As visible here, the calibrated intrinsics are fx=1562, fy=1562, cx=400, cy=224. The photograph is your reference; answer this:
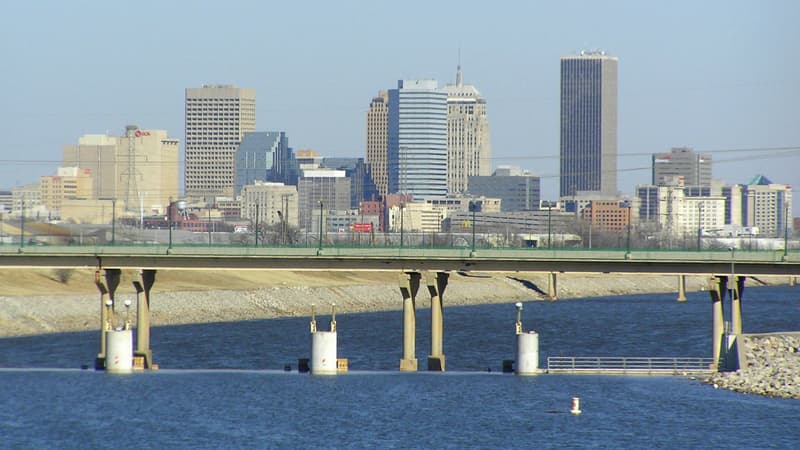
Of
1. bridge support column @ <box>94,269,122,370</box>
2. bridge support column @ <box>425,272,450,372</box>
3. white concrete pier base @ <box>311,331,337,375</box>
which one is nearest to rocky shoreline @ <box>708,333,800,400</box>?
bridge support column @ <box>425,272,450,372</box>

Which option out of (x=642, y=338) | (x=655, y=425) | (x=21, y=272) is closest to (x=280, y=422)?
(x=655, y=425)

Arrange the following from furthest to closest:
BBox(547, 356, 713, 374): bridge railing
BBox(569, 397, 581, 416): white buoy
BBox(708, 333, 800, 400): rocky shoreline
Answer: BBox(547, 356, 713, 374): bridge railing < BBox(708, 333, 800, 400): rocky shoreline < BBox(569, 397, 581, 416): white buoy

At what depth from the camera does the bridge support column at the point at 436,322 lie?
10719 cm

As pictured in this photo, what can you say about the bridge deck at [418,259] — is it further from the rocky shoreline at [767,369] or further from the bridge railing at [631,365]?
the bridge railing at [631,365]

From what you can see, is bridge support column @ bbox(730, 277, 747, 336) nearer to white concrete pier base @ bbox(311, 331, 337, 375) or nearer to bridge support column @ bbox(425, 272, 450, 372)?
bridge support column @ bbox(425, 272, 450, 372)

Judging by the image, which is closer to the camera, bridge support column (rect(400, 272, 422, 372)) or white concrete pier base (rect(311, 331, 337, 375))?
white concrete pier base (rect(311, 331, 337, 375))

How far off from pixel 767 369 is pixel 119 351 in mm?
41960

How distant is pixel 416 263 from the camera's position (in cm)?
10769

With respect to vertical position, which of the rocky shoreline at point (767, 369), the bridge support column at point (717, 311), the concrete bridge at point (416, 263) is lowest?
the rocky shoreline at point (767, 369)

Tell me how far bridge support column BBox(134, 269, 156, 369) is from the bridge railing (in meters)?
27.6

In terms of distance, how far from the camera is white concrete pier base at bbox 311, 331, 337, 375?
4011 inches

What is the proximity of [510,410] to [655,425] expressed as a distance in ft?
29.5

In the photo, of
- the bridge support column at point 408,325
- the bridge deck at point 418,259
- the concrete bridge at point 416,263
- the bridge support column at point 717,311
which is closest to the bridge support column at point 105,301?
the concrete bridge at point 416,263

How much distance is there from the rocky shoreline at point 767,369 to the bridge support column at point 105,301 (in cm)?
4037
